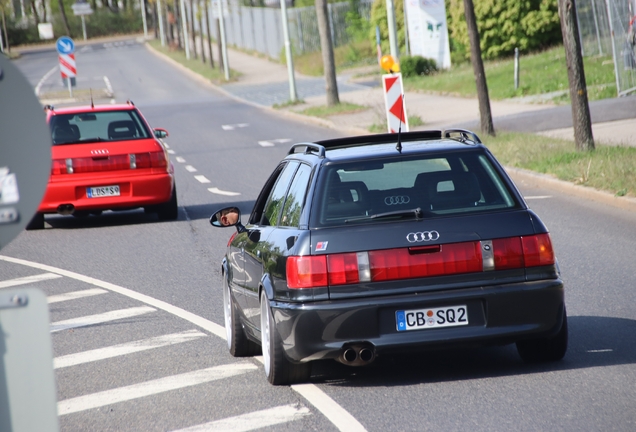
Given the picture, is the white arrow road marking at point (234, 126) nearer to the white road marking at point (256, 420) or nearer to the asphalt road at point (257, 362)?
the asphalt road at point (257, 362)

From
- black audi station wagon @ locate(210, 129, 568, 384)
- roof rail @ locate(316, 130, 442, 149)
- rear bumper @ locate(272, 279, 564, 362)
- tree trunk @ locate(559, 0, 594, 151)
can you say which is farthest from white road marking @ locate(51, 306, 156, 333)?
tree trunk @ locate(559, 0, 594, 151)

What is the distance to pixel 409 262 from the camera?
6.40 m

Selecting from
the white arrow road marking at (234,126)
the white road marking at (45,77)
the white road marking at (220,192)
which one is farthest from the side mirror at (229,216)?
the white road marking at (45,77)

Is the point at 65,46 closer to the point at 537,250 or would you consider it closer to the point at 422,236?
the point at 422,236

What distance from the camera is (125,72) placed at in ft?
236

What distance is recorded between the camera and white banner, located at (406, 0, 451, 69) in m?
45.1

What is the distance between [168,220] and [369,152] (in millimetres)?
9964

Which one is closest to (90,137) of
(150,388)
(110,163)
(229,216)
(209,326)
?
(110,163)

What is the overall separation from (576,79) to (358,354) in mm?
12981

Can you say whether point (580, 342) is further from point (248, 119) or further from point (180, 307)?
point (248, 119)

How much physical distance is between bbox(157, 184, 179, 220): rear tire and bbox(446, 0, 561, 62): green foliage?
1096 inches

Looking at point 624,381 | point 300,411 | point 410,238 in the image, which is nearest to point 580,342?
point 624,381

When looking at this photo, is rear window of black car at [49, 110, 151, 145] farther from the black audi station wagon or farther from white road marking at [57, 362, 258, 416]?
the black audi station wagon

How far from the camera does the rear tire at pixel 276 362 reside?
21.8ft
